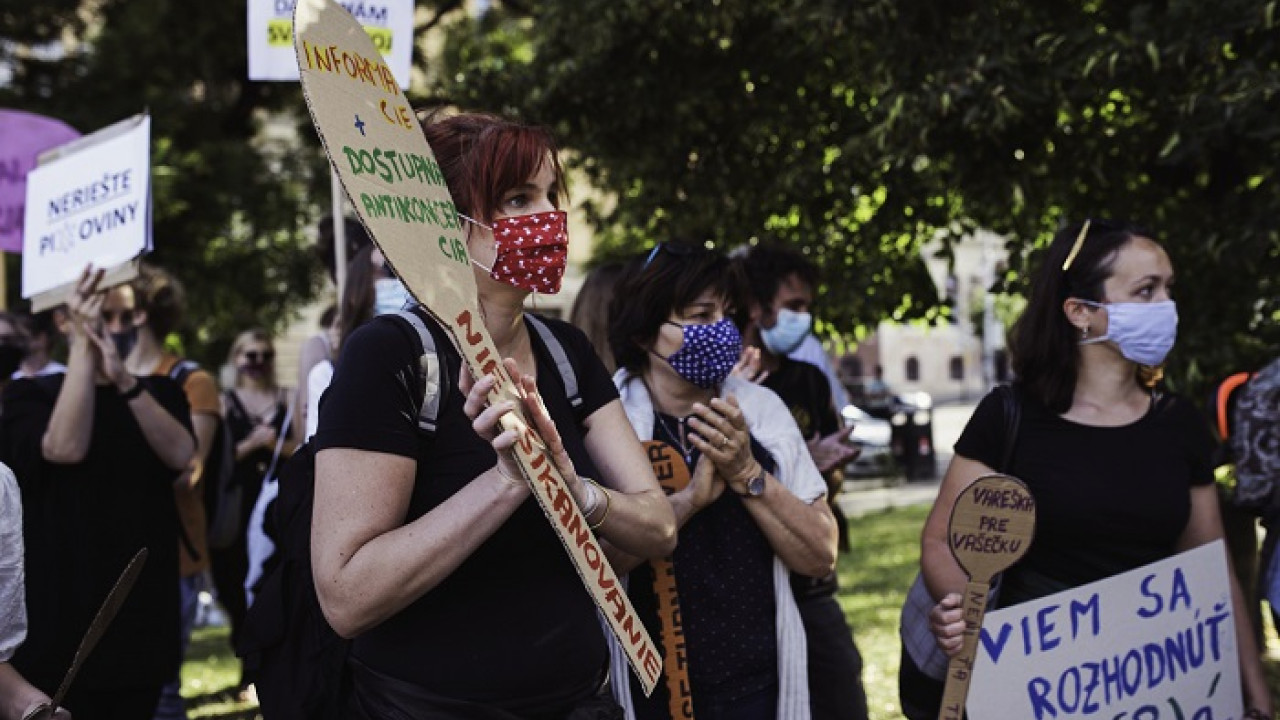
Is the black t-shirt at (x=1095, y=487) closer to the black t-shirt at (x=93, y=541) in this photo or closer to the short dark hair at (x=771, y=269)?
the short dark hair at (x=771, y=269)

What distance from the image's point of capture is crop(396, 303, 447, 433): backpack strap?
2217mm

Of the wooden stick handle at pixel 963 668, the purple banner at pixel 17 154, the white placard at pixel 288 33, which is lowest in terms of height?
the wooden stick handle at pixel 963 668

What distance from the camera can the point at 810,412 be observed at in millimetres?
4480

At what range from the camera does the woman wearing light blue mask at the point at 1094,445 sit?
126 inches

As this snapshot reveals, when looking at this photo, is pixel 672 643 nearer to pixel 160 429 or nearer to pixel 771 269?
pixel 160 429

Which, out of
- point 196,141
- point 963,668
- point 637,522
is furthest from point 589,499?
point 196,141

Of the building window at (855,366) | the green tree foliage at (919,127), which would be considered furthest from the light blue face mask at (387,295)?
the building window at (855,366)

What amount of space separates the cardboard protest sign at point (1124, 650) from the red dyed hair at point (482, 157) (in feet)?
4.49

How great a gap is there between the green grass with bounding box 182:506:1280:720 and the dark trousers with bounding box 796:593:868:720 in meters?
2.66

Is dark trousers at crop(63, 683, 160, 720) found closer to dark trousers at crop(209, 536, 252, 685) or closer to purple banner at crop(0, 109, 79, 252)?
purple banner at crop(0, 109, 79, 252)

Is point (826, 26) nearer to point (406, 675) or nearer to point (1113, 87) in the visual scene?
point (1113, 87)

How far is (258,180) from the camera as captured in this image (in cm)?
1716

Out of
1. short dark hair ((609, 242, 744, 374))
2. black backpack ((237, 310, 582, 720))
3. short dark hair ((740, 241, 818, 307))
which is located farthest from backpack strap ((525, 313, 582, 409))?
short dark hair ((740, 241, 818, 307))

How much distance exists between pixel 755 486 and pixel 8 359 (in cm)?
250
